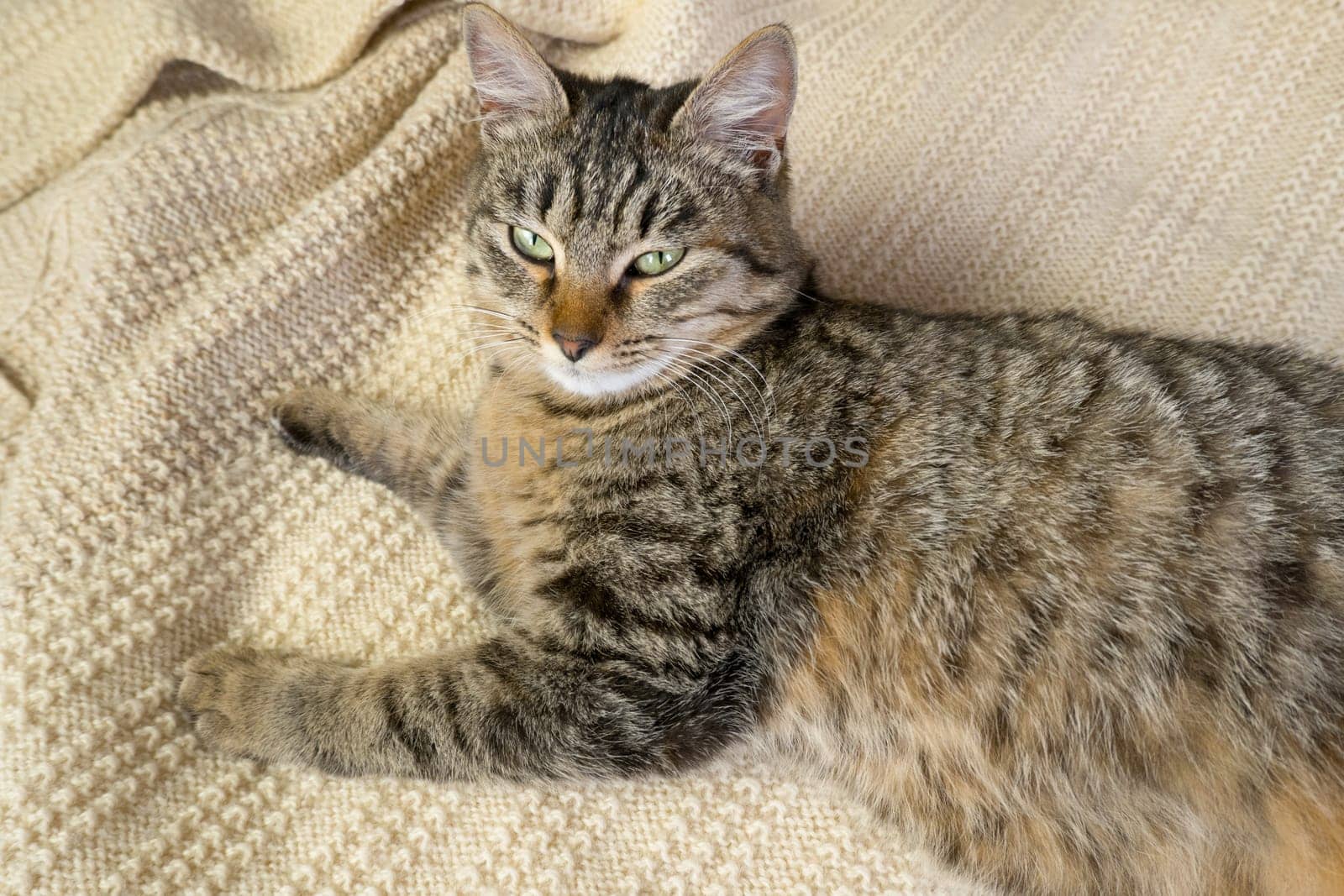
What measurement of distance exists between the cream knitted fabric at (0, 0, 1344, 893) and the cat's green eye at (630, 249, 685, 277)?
1.88 feet

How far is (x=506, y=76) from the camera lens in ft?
4.68

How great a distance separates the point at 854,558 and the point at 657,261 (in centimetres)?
54

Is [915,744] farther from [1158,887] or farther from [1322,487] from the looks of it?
[1322,487]

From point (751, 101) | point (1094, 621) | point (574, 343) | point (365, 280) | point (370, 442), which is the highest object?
point (751, 101)

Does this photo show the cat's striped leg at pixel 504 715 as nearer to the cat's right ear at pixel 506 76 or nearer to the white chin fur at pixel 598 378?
the white chin fur at pixel 598 378

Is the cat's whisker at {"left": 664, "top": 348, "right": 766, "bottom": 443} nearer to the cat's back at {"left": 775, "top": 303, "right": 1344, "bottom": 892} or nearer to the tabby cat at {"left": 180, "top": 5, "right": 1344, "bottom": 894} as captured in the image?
the tabby cat at {"left": 180, "top": 5, "right": 1344, "bottom": 894}

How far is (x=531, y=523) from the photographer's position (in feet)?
4.55

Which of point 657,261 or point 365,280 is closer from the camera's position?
point 657,261

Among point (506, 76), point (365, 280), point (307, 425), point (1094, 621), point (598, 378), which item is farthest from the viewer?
point (365, 280)

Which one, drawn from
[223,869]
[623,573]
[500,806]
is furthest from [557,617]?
[223,869]

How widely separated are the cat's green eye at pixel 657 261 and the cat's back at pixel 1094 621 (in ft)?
1.10

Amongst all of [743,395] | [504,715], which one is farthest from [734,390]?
[504,715]

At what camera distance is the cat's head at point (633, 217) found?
1.31 meters

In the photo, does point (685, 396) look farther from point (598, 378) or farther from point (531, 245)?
point (531, 245)
